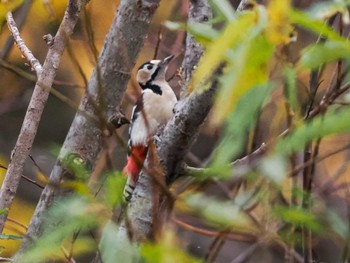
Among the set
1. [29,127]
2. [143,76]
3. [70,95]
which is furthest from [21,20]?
[70,95]

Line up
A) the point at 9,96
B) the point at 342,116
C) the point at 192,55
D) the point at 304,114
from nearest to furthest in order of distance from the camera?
the point at 342,116 < the point at 304,114 < the point at 192,55 < the point at 9,96

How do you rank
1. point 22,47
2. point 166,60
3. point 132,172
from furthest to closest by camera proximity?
1. point 166,60
2. point 132,172
3. point 22,47

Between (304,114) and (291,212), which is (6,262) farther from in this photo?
(291,212)

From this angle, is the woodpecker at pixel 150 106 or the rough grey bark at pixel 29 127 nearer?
the rough grey bark at pixel 29 127

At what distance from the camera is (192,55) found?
5.56ft

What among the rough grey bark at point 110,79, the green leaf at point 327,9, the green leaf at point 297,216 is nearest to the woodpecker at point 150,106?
the rough grey bark at point 110,79

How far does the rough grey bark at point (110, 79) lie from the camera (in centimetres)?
167

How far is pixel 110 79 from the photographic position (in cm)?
170

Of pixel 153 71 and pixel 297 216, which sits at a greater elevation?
pixel 153 71

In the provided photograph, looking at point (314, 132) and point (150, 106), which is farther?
point (150, 106)

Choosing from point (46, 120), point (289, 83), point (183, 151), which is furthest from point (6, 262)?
point (46, 120)

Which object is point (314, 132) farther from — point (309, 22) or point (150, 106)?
point (150, 106)

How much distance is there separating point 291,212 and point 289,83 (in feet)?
0.58

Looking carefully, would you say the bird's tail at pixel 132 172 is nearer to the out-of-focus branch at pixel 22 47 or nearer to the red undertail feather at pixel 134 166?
the red undertail feather at pixel 134 166
